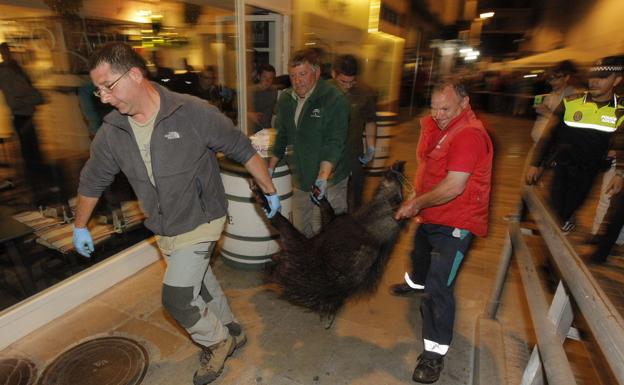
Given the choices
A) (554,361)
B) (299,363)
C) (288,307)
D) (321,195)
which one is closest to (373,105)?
(321,195)

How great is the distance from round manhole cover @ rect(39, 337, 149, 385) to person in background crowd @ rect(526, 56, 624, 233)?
12.8 feet

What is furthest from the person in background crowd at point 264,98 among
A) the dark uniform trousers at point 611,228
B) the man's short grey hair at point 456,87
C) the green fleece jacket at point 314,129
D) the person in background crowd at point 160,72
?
the dark uniform trousers at point 611,228

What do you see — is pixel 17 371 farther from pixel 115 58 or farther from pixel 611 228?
pixel 611 228

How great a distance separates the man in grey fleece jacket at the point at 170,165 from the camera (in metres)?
2.00

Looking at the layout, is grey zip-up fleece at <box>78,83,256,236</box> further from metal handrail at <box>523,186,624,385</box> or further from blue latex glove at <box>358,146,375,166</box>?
blue latex glove at <box>358,146,375,166</box>

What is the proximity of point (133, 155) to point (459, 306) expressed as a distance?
3.29m

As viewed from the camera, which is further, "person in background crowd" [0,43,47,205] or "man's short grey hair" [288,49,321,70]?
"person in background crowd" [0,43,47,205]

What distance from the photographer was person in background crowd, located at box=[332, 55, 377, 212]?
4.36 m

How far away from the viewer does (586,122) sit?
12.5ft

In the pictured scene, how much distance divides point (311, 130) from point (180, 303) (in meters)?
1.94

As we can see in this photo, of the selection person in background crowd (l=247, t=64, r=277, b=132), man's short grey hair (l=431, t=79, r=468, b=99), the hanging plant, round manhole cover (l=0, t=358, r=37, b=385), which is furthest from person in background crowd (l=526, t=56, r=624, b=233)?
the hanging plant

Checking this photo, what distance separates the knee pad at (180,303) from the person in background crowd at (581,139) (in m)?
3.27

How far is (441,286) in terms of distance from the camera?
258cm

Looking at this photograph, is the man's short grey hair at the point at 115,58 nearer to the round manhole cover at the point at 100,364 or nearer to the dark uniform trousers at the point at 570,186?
the round manhole cover at the point at 100,364
